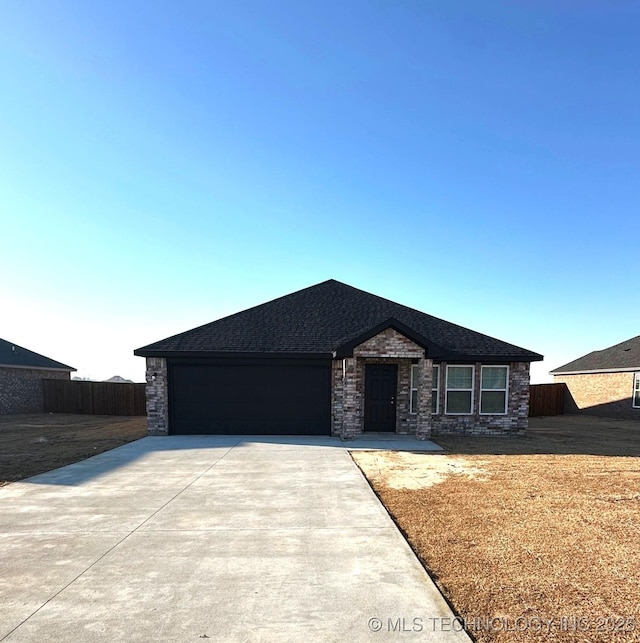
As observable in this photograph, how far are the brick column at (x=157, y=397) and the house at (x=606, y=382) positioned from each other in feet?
73.8

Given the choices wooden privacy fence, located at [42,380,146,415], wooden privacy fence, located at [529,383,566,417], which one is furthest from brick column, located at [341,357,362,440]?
wooden privacy fence, located at [529,383,566,417]

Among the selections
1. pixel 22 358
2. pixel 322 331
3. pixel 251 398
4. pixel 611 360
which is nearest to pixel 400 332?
pixel 322 331

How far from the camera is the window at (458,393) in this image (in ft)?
43.5

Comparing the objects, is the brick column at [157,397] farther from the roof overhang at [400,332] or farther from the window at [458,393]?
the window at [458,393]

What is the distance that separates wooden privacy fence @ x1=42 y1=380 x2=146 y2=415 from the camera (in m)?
20.3

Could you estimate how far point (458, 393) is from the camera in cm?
1326

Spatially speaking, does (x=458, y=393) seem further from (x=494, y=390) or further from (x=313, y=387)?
(x=313, y=387)

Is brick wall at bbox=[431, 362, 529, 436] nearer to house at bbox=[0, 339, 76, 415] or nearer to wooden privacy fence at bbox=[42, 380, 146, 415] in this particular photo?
wooden privacy fence at bbox=[42, 380, 146, 415]

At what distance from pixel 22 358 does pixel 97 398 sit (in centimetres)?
618

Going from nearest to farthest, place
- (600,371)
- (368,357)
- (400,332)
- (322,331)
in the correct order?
1. (400,332)
2. (368,357)
3. (322,331)
4. (600,371)

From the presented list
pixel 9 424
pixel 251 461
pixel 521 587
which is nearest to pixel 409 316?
pixel 251 461

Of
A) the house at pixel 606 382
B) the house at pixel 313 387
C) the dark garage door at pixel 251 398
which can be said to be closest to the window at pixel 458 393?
the house at pixel 313 387

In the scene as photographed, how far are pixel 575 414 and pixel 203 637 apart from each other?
84.6 feet

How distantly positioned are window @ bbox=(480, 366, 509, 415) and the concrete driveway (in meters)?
7.45
